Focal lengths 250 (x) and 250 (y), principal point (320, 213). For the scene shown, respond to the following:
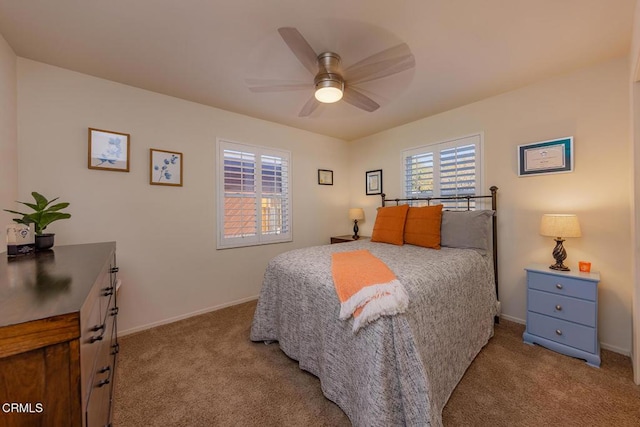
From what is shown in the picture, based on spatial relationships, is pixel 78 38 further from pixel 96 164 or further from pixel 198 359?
pixel 198 359

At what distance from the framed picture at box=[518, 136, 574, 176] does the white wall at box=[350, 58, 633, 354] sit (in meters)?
0.06

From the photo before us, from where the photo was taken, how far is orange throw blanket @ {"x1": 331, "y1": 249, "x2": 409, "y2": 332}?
1.28 m

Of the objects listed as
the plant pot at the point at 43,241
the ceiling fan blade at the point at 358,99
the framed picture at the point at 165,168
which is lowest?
the plant pot at the point at 43,241

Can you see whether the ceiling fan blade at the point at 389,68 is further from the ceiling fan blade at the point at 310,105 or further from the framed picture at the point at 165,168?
the framed picture at the point at 165,168

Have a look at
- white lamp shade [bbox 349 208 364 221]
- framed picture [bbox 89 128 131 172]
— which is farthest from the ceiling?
white lamp shade [bbox 349 208 364 221]

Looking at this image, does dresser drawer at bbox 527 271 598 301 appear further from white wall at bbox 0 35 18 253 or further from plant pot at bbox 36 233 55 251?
white wall at bbox 0 35 18 253

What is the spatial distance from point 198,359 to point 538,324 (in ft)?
9.57

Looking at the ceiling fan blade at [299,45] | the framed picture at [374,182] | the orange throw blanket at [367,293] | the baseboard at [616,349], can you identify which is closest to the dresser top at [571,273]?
the baseboard at [616,349]

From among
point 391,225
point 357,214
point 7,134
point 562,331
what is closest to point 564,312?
point 562,331

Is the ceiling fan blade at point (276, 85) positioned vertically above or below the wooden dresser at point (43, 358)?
above

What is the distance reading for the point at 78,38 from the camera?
1.81 metres

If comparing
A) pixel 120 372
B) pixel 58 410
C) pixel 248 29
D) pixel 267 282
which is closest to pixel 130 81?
pixel 248 29

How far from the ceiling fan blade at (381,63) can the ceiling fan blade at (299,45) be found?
0.98 feet

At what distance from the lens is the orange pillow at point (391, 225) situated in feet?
9.37
